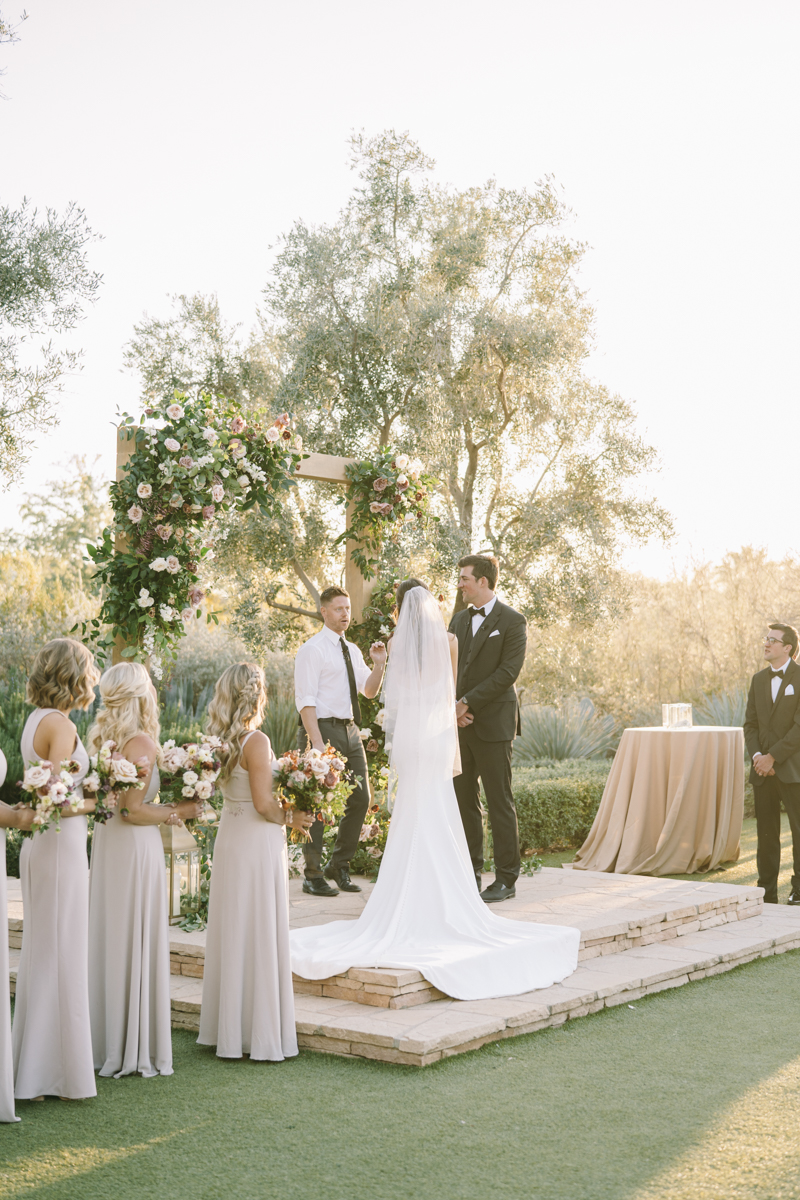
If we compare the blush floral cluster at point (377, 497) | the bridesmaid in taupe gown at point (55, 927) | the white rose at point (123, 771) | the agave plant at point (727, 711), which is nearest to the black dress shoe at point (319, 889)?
the blush floral cluster at point (377, 497)

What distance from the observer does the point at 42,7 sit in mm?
9734

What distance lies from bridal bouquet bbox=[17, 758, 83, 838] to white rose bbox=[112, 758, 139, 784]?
149 millimetres

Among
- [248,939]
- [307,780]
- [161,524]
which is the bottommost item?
[248,939]

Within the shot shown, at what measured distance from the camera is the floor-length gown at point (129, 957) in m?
3.88

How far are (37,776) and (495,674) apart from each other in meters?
3.36

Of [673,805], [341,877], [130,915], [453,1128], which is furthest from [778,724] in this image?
[130,915]

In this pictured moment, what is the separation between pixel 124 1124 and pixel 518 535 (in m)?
11.9

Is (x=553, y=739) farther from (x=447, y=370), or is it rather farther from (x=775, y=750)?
(x=447, y=370)

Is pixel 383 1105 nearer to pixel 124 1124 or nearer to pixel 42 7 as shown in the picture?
pixel 124 1124

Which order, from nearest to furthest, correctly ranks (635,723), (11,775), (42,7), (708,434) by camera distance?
(11,775)
(42,7)
(635,723)
(708,434)

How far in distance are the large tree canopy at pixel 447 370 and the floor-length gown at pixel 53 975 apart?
10.4 m

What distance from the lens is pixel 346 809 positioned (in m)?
6.68

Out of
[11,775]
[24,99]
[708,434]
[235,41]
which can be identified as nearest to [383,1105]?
[11,775]

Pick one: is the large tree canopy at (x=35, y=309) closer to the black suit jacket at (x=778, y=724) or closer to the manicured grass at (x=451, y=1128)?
the black suit jacket at (x=778, y=724)
